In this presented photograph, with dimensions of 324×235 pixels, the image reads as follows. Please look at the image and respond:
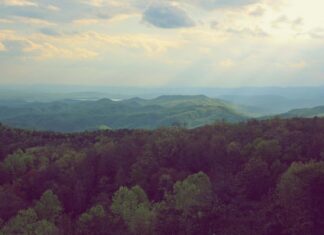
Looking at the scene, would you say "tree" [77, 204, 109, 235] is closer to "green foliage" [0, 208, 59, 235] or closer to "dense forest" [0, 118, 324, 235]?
"dense forest" [0, 118, 324, 235]

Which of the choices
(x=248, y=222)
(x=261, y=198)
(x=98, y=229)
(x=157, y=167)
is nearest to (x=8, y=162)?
(x=157, y=167)

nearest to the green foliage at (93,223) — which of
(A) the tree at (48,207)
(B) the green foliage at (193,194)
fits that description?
(B) the green foliage at (193,194)

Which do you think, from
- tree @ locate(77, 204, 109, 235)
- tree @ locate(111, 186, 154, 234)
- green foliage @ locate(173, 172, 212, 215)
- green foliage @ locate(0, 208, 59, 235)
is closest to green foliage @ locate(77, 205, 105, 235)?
tree @ locate(77, 204, 109, 235)

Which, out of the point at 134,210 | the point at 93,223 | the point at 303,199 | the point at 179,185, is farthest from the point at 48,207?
the point at 303,199

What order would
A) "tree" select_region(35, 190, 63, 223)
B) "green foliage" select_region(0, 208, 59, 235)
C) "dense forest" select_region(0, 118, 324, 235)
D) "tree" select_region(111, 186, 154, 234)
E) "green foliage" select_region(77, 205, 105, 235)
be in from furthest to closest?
"tree" select_region(35, 190, 63, 223) → "green foliage" select_region(77, 205, 105, 235) → "green foliage" select_region(0, 208, 59, 235) → "tree" select_region(111, 186, 154, 234) → "dense forest" select_region(0, 118, 324, 235)

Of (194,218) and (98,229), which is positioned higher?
(194,218)

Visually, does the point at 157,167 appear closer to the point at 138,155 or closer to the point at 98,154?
the point at 138,155

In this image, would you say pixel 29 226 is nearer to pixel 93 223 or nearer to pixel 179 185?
pixel 93 223

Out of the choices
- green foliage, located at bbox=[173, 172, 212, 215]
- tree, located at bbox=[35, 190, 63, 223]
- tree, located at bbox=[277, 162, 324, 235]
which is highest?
tree, located at bbox=[277, 162, 324, 235]
